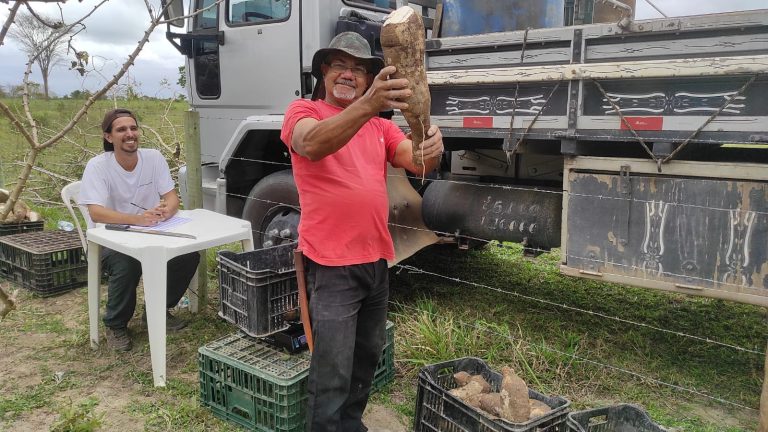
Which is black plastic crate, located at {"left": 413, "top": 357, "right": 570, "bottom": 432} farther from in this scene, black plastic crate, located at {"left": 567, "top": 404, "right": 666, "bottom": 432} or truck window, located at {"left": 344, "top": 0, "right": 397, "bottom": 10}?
truck window, located at {"left": 344, "top": 0, "right": 397, "bottom": 10}

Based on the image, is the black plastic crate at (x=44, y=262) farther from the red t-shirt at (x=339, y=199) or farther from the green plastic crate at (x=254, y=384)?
the red t-shirt at (x=339, y=199)

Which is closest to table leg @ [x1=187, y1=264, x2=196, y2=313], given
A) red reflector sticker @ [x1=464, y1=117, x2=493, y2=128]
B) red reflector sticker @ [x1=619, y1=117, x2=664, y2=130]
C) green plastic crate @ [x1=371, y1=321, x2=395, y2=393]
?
green plastic crate @ [x1=371, y1=321, x2=395, y2=393]

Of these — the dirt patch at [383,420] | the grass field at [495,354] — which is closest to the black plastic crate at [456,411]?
the dirt patch at [383,420]

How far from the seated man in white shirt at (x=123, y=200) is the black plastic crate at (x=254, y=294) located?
73 centimetres

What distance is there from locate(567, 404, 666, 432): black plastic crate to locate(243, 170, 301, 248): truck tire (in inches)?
91.2

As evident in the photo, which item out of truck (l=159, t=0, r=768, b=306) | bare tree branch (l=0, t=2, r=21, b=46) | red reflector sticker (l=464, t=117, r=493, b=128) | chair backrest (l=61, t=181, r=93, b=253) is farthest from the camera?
chair backrest (l=61, t=181, r=93, b=253)

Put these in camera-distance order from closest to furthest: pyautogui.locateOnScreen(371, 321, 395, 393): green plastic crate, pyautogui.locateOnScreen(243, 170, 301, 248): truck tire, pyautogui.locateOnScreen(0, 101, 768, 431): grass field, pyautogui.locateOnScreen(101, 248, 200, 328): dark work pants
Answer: pyautogui.locateOnScreen(0, 101, 768, 431): grass field < pyautogui.locateOnScreen(371, 321, 395, 393): green plastic crate < pyautogui.locateOnScreen(101, 248, 200, 328): dark work pants < pyautogui.locateOnScreen(243, 170, 301, 248): truck tire

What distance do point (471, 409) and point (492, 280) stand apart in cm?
282

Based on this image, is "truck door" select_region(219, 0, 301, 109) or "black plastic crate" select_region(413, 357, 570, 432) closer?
"black plastic crate" select_region(413, 357, 570, 432)

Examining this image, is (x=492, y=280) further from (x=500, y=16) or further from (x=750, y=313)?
(x=500, y=16)

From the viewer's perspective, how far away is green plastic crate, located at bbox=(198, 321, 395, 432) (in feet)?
8.29

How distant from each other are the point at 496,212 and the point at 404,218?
0.72 metres

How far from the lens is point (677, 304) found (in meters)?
4.47

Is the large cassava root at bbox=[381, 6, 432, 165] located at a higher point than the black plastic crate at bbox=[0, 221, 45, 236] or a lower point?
higher
